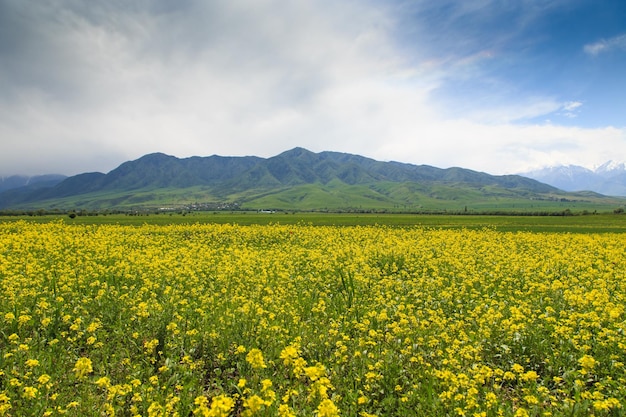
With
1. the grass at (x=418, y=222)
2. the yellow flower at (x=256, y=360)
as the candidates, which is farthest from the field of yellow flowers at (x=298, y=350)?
the grass at (x=418, y=222)

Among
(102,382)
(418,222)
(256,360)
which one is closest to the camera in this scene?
(102,382)

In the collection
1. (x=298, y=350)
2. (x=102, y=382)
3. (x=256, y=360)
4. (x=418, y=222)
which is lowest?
(x=418, y=222)

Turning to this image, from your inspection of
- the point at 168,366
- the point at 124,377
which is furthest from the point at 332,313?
the point at 124,377

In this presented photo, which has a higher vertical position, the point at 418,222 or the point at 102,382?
the point at 102,382

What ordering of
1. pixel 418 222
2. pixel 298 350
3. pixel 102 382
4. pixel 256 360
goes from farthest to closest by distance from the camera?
1. pixel 418 222
2. pixel 298 350
3. pixel 256 360
4. pixel 102 382

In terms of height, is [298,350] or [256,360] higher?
[256,360]

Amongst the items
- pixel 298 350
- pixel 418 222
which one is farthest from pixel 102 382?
pixel 418 222

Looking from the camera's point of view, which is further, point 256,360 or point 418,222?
point 418,222

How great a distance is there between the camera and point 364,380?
7402 millimetres

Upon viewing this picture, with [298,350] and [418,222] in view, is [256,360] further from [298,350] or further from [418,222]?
[418,222]

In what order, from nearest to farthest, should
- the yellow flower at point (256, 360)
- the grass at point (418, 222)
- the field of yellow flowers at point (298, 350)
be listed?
the yellow flower at point (256, 360), the field of yellow flowers at point (298, 350), the grass at point (418, 222)

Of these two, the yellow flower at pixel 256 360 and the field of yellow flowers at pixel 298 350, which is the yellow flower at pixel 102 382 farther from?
the yellow flower at pixel 256 360

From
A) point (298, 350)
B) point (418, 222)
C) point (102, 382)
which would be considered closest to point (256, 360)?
point (298, 350)

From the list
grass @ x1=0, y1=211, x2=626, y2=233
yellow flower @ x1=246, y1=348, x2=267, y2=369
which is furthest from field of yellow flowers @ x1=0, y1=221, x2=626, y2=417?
grass @ x1=0, y1=211, x2=626, y2=233
